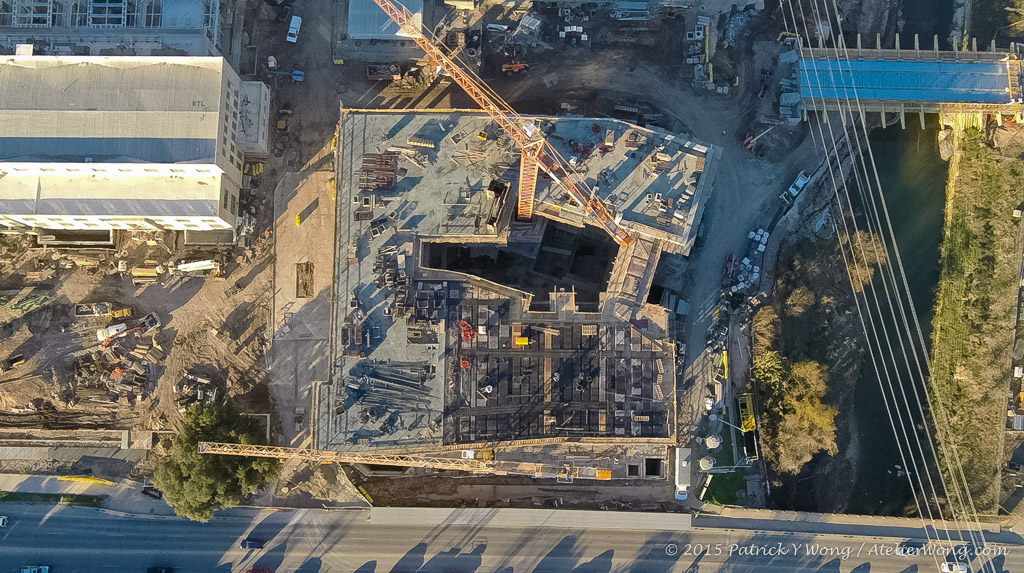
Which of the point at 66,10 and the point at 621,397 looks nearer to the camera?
the point at 621,397

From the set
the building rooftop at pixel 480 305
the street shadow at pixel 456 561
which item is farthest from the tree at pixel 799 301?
the street shadow at pixel 456 561

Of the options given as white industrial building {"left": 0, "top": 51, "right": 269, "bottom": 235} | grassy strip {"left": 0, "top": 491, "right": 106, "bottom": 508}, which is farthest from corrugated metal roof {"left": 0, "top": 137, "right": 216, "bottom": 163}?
grassy strip {"left": 0, "top": 491, "right": 106, "bottom": 508}

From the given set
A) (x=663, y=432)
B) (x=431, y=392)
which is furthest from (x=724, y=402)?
(x=431, y=392)

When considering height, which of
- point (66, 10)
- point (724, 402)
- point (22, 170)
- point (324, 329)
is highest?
point (66, 10)

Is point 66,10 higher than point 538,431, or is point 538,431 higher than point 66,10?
point 66,10

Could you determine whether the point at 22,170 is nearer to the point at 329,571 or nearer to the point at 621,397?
the point at 329,571

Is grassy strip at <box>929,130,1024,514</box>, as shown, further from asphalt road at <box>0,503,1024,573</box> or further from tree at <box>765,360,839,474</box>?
tree at <box>765,360,839,474</box>
